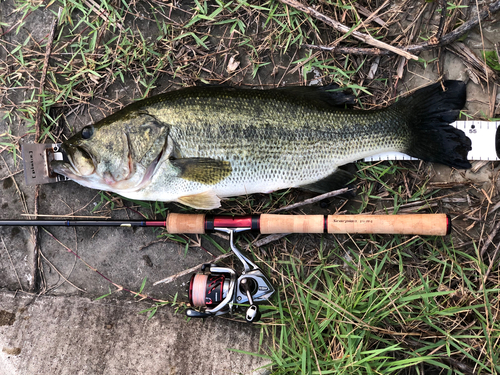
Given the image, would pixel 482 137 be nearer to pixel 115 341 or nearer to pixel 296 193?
pixel 296 193

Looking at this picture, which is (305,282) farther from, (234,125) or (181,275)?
(234,125)

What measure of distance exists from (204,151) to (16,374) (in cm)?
287

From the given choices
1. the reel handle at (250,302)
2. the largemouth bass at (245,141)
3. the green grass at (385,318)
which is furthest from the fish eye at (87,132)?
the green grass at (385,318)

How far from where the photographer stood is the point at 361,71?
3.29 metres

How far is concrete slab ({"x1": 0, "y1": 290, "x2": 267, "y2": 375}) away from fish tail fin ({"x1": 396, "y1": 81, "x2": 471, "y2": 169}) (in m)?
2.39

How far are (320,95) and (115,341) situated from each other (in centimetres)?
314

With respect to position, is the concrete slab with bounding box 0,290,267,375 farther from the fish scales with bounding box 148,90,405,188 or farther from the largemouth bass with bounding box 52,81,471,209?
the fish scales with bounding box 148,90,405,188

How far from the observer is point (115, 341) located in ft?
10.7

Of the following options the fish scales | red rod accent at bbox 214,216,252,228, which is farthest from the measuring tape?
red rod accent at bbox 214,216,252,228

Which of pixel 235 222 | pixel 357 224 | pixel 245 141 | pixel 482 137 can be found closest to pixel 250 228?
pixel 235 222

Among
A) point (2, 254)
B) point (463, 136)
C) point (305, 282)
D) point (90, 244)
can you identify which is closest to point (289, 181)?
point (305, 282)

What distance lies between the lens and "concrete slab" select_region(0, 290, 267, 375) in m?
3.14

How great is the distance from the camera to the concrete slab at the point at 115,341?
3.14 metres

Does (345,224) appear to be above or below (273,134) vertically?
below
